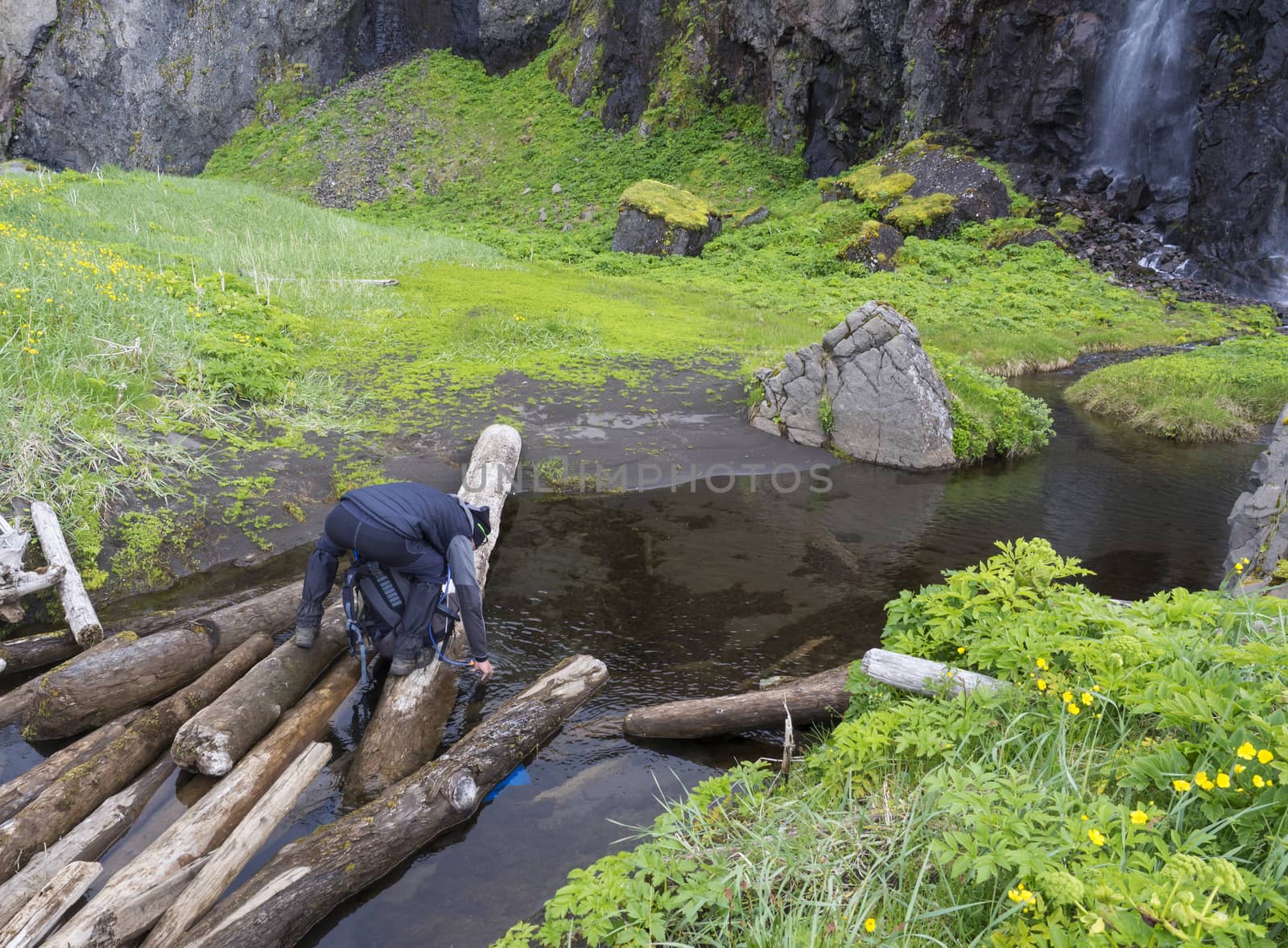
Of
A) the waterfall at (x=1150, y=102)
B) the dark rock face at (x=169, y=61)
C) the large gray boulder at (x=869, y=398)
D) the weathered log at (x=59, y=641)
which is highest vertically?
the dark rock face at (x=169, y=61)

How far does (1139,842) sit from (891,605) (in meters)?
2.14

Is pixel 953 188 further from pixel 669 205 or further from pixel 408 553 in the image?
pixel 408 553

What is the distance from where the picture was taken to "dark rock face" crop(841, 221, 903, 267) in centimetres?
2423

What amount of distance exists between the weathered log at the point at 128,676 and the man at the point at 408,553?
711 millimetres

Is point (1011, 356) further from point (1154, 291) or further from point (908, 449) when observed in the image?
point (1154, 291)

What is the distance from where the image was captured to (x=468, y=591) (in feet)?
17.9

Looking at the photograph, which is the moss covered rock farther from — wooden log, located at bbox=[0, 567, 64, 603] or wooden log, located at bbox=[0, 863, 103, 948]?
wooden log, located at bbox=[0, 863, 103, 948]

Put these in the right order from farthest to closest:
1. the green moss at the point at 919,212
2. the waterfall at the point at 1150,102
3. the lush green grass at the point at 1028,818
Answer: the waterfall at the point at 1150,102
the green moss at the point at 919,212
the lush green grass at the point at 1028,818

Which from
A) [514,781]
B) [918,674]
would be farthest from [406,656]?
[918,674]

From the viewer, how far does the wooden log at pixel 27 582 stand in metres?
6.07

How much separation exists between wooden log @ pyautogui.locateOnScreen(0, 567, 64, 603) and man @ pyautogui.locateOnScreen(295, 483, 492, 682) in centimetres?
227

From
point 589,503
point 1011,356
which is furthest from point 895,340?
point 1011,356

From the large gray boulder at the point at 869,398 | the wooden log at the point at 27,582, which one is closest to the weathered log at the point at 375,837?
the wooden log at the point at 27,582

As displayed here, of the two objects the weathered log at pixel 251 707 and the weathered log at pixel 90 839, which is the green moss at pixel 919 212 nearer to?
the weathered log at pixel 251 707
